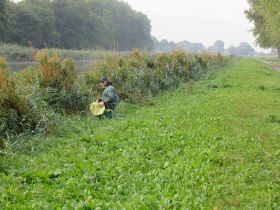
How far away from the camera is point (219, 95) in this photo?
69.5 ft

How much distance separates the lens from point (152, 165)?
9445 mm

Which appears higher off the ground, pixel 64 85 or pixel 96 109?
pixel 64 85

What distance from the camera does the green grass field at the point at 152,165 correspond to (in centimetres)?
725

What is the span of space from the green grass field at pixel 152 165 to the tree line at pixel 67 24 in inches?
897

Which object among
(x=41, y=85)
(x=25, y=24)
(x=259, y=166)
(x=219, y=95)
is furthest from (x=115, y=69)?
(x=25, y=24)

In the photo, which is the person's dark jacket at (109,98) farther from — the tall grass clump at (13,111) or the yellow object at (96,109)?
the tall grass clump at (13,111)

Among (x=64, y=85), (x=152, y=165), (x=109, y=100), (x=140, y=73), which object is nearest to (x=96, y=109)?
(x=109, y=100)

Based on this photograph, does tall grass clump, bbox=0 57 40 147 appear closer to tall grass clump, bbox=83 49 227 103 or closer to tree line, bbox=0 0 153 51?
tall grass clump, bbox=83 49 227 103

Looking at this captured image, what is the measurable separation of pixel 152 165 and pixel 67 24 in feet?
274

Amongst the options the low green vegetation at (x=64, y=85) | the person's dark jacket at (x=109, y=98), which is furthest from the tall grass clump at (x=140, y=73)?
the person's dark jacket at (x=109, y=98)

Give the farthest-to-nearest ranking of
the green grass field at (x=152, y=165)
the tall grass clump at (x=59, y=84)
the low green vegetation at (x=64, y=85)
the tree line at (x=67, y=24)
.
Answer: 1. the tree line at (x=67, y=24)
2. the tall grass clump at (x=59, y=84)
3. the low green vegetation at (x=64, y=85)
4. the green grass field at (x=152, y=165)

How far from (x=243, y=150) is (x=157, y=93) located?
13.7 metres

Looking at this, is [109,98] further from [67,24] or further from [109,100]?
[67,24]

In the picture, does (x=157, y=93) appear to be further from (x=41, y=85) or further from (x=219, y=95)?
(x=41, y=85)
